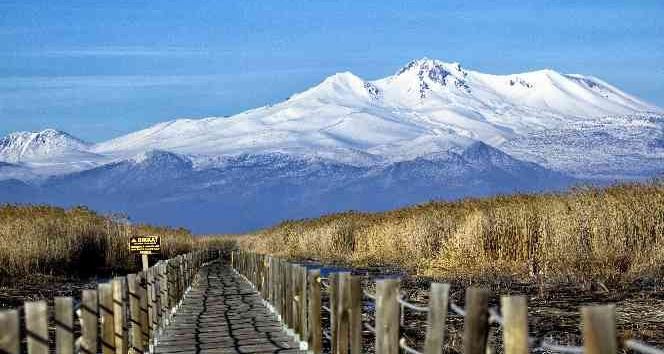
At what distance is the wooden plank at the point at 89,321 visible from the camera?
1148 centimetres

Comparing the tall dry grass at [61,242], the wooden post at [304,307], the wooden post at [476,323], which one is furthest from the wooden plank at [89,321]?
the tall dry grass at [61,242]

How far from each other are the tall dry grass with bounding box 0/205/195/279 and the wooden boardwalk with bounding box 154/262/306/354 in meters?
4.94

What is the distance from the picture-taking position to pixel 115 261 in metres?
43.8

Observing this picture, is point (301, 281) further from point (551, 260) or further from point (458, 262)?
point (458, 262)

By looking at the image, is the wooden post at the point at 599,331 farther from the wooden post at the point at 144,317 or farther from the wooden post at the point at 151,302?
the wooden post at the point at 151,302

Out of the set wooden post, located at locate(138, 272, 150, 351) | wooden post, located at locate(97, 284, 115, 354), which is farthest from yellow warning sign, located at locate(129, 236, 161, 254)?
wooden post, located at locate(97, 284, 115, 354)

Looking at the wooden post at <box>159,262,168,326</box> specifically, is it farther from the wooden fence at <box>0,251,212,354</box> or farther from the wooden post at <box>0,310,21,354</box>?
the wooden post at <box>0,310,21,354</box>

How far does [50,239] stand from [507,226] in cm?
1342

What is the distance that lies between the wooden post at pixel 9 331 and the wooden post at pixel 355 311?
5545 mm

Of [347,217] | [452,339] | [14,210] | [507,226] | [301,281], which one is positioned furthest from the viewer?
[347,217]

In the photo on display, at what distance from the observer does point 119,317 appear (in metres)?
13.9

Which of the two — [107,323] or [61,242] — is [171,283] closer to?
[61,242]

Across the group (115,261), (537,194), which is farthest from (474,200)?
(115,261)

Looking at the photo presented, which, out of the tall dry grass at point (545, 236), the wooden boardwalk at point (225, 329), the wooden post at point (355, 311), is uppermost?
the tall dry grass at point (545, 236)
